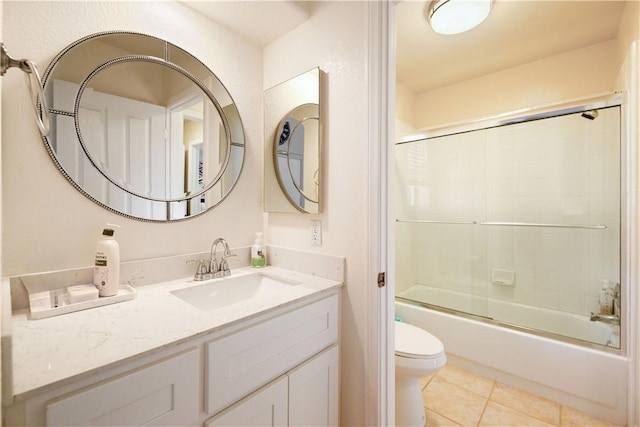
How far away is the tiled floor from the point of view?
157 cm

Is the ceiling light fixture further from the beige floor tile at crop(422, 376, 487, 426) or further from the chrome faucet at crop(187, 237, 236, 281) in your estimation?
the beige floor tile at crop(422, 376, 487, 426)

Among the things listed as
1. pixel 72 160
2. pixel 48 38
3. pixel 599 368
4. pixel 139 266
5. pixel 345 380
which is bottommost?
pixel 599 368

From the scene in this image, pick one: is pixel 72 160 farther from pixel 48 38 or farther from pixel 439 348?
pixel 439 348

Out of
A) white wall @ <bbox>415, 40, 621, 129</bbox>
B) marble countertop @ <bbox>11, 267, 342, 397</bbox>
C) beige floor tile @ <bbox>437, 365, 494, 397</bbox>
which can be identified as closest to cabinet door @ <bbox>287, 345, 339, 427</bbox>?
marble countertop @ <bbox>11, 267, 342, 397</bbox>

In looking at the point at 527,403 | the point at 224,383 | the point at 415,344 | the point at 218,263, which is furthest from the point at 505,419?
the point at 218,263

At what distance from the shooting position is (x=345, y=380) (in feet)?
4.10

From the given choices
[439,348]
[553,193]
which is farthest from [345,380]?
[553,193]

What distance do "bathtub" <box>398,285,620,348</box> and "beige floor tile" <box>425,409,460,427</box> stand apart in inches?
33.9

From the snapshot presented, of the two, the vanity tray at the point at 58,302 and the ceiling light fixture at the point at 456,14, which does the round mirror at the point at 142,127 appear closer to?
the vanity tray at the point at 58,302

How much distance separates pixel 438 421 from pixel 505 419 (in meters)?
0.39

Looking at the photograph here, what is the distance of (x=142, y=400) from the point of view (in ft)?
2.21

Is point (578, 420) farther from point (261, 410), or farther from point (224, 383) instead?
point (224, 383)

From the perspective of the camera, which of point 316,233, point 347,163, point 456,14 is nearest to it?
point 347,163

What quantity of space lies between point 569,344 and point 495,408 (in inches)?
23.9
